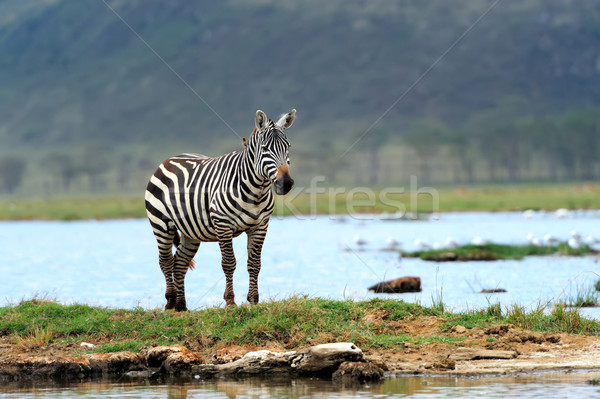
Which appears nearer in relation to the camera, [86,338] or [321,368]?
[321,368]

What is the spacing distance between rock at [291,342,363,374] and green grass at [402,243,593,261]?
1728cm

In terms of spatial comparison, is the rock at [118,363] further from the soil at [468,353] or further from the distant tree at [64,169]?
the distant tree at [64,169]

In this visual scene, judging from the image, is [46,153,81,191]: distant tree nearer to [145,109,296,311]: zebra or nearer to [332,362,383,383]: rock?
[145,109,296,311]: zebra

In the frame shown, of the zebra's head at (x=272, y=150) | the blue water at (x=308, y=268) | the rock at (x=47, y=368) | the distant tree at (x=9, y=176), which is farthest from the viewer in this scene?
the distant tree at (x=9, y=176)

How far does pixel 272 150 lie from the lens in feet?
40.9

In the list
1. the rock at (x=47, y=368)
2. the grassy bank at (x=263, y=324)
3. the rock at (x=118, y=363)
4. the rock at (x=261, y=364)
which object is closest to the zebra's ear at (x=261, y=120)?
the grassy bank at (x=263, y=324)

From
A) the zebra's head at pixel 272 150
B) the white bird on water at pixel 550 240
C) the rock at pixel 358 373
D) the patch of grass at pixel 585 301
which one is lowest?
the rock at pixel 358 373

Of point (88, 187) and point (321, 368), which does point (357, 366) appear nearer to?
point (321, 368)

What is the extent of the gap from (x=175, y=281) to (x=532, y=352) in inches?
231

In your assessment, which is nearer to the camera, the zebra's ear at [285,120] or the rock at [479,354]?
the rock at [479,354]

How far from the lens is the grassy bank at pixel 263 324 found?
12.1 m

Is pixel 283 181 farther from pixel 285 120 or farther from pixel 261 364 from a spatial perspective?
pixel 261 364

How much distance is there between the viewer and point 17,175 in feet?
550

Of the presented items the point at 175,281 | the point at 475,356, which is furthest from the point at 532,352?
the point at 175,281
